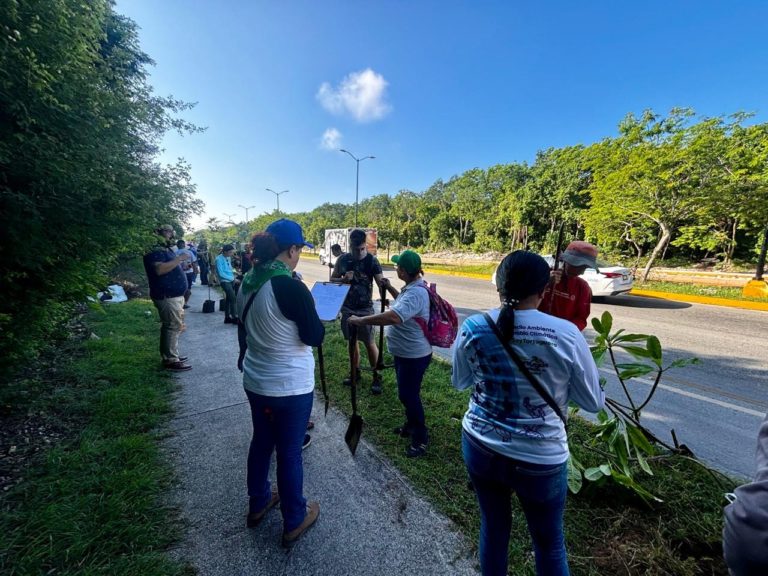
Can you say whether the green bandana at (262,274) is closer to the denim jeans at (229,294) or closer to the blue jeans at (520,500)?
the blue jeans at (520,500)

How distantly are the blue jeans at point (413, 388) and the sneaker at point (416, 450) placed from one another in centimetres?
2

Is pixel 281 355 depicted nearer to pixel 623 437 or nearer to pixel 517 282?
pixel 517 282

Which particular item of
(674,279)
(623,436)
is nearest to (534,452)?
(623,436)

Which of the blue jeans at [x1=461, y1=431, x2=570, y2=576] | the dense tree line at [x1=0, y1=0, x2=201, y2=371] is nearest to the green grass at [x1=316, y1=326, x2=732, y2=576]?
the blue jeans at [x1=461, y1=431, x2=570, y2=576]

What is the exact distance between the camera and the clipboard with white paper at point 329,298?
2.94 m

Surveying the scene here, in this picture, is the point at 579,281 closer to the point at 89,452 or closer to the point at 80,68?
the point at 89,452

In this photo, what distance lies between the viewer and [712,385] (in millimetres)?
4371

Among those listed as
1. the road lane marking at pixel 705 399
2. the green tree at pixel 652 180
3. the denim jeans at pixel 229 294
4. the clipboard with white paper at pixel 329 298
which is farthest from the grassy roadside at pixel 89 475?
the green tree at pixel 652 180

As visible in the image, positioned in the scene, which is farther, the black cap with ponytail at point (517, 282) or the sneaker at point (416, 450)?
the sneaker at point (416, 450)

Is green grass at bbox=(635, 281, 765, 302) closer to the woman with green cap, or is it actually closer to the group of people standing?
the group of people standing

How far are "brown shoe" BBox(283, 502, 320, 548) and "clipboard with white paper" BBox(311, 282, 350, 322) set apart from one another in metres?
1.34

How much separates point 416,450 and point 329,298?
152cm

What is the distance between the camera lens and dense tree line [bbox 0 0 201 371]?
2.63 metres

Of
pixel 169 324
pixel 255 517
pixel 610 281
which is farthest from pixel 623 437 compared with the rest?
pixel 610 281
